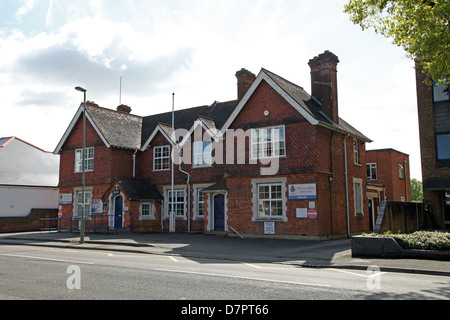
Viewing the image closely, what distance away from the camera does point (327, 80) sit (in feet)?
81.6

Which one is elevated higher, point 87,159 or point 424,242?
point 87,159

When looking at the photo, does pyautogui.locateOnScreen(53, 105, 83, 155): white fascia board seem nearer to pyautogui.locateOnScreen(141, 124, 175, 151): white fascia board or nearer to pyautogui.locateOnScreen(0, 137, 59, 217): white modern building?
pyautogui.locateOnScreen(0, 137, 59, 217): white modern building

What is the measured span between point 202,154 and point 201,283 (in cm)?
1883

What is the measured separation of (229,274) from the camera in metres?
10.5

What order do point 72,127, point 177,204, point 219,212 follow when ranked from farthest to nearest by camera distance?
point 72,127 → point 177,204 → point 219,212

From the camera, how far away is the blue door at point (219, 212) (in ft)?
82.0

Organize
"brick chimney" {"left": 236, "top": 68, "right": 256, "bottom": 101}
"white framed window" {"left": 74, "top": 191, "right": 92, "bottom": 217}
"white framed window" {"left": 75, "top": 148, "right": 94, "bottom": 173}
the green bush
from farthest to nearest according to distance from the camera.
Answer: "white framed window" {"left": 75, "top": 148, "right": 94, "bottom": 173} < "white framed window" {"left": 74, "top": 191, "right": 92, "bottom": 217} < "brick chimney" {"left": 236, "top": 68, "right": 256, "bottom": 101} < the green bush

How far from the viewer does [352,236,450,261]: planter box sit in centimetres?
1323

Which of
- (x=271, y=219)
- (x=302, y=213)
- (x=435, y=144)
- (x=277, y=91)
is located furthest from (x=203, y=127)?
(x=435, y=144)

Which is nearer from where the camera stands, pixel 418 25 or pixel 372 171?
pixel 418 25

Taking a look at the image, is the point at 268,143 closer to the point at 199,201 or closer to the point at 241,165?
the point at 241,165

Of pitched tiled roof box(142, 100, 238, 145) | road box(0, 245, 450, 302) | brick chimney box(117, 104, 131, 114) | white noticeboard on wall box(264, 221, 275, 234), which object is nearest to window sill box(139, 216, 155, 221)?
pitched tiled roof box(142, 100, 238, 145)

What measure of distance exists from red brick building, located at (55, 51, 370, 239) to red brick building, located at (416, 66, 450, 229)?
3.90m

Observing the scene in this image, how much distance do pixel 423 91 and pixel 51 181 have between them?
1270 inches
